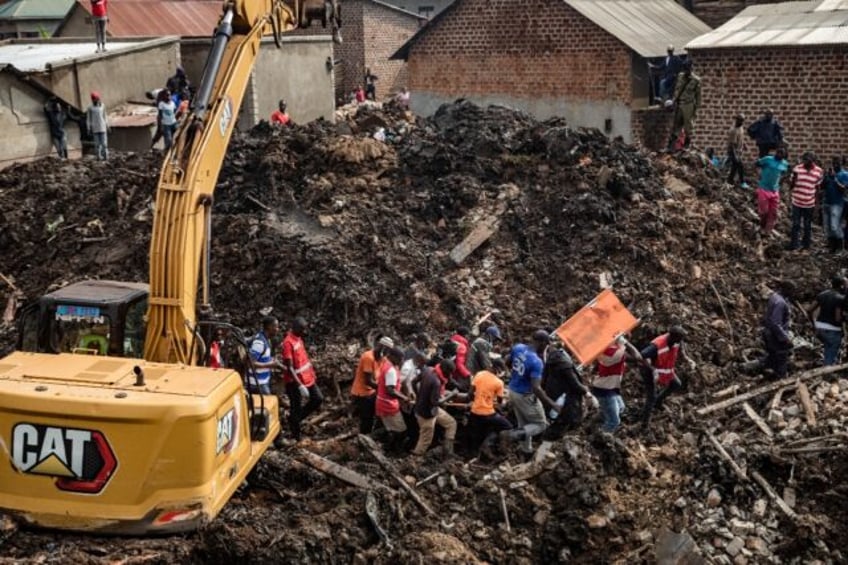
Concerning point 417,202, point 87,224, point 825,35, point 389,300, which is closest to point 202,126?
point 389,300

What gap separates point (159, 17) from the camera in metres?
30.1

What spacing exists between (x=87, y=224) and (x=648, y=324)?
30.5ft

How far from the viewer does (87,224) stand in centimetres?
1563

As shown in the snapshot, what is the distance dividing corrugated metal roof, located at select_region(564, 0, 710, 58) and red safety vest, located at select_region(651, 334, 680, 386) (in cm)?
1287

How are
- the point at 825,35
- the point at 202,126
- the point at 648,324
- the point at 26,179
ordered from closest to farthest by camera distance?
the point at 202,126 → the point at 648,324 → the point at 26,179 → the point at 825,35

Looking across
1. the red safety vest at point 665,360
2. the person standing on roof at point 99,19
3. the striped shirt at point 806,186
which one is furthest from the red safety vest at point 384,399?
the person standing on roof at point 99,19

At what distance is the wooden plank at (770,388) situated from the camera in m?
10.6

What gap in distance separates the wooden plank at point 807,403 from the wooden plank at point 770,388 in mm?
183

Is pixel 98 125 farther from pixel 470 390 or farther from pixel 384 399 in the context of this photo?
pixel 470 390

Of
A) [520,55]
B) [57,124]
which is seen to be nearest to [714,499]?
[57,124]

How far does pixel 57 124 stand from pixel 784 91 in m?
15.1

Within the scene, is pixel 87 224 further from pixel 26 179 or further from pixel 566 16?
pixel 566 16

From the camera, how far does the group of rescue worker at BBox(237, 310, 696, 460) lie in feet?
31.8

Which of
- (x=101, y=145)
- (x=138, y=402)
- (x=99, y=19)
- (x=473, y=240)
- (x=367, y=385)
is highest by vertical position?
(x=99, y=19)
